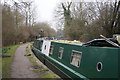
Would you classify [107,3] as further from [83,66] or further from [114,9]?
[83,66]

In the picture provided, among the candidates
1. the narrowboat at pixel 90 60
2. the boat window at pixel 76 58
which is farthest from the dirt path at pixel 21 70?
the boat window at pixel 76 58

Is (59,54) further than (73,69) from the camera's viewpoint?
Yes

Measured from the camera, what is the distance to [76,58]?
4.98m

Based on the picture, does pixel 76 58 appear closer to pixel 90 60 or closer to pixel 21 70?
pixel 90 60

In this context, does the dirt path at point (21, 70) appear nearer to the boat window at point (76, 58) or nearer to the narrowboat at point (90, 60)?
the narrowboat at point (90, 60)

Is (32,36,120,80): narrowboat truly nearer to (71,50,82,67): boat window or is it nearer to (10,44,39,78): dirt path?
(71,50,82,67): boat window

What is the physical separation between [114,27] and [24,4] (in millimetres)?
6287

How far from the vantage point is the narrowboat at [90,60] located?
10.6 ft

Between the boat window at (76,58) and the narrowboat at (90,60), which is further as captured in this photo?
the boat window at (76,58)

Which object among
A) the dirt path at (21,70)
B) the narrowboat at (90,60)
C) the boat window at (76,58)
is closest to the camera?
the narrowboat at (90,60)

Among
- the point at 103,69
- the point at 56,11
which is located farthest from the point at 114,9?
the point at 56,11

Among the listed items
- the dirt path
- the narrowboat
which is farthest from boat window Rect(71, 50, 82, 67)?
the dirt path

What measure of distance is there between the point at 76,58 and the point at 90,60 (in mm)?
945

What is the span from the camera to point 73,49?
5227 mm
